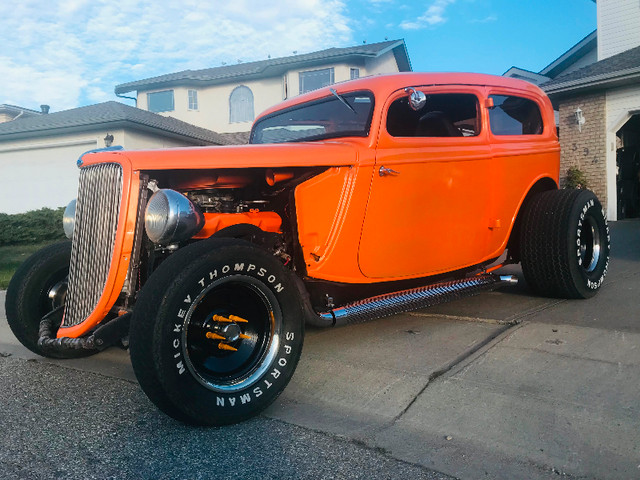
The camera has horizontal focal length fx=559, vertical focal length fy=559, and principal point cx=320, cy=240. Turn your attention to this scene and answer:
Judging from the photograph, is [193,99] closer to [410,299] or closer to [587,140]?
[587,140]

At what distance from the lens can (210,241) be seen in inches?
109

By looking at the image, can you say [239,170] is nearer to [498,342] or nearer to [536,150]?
[498,342]

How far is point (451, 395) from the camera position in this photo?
9.63 ft

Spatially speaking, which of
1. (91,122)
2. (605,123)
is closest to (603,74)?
(605,123)

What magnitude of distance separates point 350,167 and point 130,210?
137 cm

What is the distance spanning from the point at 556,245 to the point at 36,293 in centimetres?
Answer: 404

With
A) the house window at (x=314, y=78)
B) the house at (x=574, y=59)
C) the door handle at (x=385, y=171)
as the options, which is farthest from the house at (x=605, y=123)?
the house window at (x=314, y=78)

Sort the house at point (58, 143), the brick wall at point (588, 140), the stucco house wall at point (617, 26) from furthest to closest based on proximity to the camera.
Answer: the house at point (58, 143) < the stucco house wall at point (617, 26) < the brick wall at point (588, 140)

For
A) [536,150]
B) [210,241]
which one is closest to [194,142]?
[536,150]

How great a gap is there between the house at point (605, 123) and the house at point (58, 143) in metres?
12.0

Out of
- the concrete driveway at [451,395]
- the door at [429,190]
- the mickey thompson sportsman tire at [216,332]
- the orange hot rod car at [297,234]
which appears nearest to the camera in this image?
the concrete driveway at [451,395]

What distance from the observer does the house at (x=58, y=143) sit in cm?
1736

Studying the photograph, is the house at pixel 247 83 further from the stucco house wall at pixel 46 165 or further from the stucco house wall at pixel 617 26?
the stucco house wall at pixel 617 26

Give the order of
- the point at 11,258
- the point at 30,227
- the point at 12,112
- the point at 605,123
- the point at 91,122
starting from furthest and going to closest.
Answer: the point at 12,112, the point at 91,122, the point at 30,227, the point at 605,123, the point at 11,258
